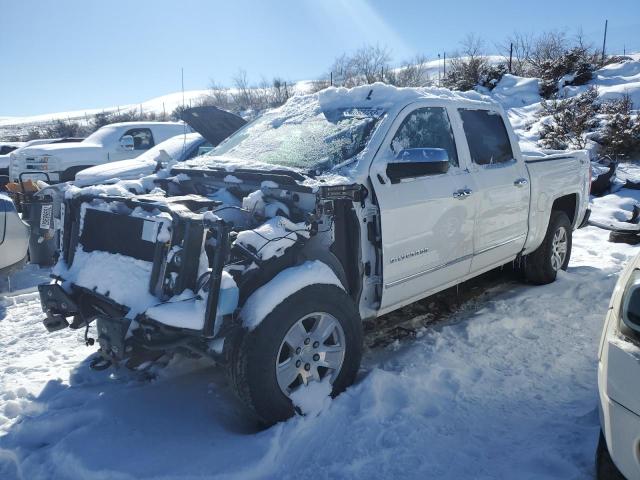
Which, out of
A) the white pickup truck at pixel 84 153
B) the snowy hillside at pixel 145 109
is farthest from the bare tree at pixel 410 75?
the white pickup truck at pixel 84 153

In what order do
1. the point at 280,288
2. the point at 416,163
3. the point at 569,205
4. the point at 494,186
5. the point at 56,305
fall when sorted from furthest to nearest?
the point at 569,205, the point at 494,186, the point at 416,163, the point at 56,305, the point at 280,288

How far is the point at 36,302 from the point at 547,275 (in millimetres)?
Answer: 5331

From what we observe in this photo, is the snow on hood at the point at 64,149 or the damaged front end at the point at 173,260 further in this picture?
the snow on hood at the point at 64,149

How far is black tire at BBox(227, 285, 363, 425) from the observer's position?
8.94 ft

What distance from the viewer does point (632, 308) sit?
195cm

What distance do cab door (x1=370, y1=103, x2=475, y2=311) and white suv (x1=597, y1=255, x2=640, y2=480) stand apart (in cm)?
164

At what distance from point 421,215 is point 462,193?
54 cm

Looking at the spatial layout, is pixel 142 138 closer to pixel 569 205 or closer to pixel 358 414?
pixel 569 205

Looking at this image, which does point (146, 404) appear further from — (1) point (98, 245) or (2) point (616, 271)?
(2) point (616, 271)

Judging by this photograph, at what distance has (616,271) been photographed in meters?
5.69

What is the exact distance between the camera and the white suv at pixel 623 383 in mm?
1873

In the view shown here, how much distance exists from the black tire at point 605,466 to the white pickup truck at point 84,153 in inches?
379

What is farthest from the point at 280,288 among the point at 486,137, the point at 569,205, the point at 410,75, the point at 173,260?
the point at 410,75

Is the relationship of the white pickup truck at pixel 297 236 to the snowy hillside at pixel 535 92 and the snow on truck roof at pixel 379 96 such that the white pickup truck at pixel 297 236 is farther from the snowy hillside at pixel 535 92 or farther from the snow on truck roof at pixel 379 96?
the snowy hillside at pixel 535 92
